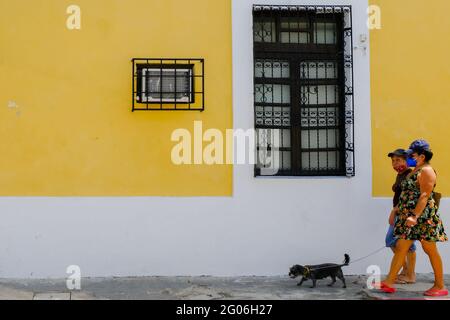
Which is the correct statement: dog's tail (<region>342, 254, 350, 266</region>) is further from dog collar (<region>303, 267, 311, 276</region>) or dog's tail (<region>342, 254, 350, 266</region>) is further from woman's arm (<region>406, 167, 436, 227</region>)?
woman's arm (<region>406, 167, 436, 227</region>)

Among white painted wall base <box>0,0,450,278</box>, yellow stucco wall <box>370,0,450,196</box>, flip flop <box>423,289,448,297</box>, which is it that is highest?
yellow stucco wall <box>370,0,450,196</box>

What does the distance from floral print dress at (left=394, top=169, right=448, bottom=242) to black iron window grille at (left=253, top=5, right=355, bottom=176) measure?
111 centimetres

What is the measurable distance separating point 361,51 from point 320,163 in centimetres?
144

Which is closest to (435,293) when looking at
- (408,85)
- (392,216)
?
(392,216)

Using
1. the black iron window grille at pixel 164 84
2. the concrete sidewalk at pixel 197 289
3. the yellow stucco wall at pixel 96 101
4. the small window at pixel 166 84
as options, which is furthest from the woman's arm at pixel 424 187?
the small window at pixel 166 84

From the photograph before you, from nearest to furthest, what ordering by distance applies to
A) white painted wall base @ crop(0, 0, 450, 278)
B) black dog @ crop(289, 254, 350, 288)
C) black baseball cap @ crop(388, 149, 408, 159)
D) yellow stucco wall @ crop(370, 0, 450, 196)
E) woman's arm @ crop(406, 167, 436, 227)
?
woman's arm @ crop(406, 167, 436, 227) < black dog @ crop(289, 254, 350, 288) < black baseball cap @ crop(388, 149, 408, 159) < white painted wall base @ crop(0, 0, 450, 278) < yellow stucco wall @ crop(370, 0, 450, 196)

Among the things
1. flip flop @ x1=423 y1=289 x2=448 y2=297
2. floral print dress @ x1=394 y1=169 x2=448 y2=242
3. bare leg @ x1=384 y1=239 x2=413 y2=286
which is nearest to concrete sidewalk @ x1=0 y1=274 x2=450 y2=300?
flip flop @ x1=423 y1=289 x2=448 y2=297

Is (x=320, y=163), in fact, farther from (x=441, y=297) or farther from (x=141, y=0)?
(x=141, y=0)

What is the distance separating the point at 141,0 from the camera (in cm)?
761

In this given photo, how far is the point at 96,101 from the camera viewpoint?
7512mm

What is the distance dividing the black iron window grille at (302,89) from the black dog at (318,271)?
4.11 feet

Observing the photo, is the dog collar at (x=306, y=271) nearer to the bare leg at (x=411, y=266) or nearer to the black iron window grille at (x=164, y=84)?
the bare leg at (x=411, y=266)

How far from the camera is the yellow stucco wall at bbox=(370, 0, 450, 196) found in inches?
307

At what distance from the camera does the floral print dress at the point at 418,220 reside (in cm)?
680
